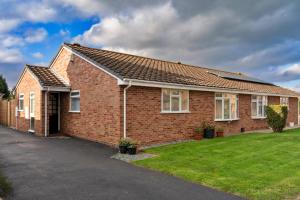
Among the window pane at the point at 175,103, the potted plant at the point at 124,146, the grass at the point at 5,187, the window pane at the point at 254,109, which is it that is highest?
the window pane at the point at 175,103

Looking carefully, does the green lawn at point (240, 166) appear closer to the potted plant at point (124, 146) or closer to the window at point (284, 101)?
the potted plant at point (124, 146)

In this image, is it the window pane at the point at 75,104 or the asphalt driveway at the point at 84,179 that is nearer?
the asphalt driveway at the point at 84,179

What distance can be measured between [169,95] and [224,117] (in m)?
5.51

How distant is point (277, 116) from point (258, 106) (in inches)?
140

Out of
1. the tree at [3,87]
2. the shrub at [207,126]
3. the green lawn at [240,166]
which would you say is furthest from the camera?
the tree at [3,87]

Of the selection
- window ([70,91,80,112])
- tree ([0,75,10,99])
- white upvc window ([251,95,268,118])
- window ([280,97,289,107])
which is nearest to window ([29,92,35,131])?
window ([70,91,80,112])

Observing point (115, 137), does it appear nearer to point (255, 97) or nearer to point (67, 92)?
point (67, 92)

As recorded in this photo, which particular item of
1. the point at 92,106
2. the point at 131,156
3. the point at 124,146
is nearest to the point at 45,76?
the point at 92,106

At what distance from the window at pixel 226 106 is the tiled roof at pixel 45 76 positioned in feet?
31.1

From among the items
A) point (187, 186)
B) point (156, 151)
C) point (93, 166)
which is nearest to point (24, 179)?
point (93, 166)

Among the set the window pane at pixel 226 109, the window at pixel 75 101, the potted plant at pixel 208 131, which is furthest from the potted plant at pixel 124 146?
the window pane at pixel 226 109

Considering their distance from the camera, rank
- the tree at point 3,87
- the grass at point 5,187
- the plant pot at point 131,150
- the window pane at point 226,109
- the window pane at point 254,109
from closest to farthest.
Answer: the grass at point 5,187 → the plant pot at point 131,150 → the window pane at point 226,109 → the window pane at point 254,109 → the tree at point 3,87

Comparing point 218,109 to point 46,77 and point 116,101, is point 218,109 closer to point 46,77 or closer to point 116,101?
point 116,101

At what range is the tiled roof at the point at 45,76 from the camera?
16.6 metres
